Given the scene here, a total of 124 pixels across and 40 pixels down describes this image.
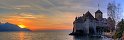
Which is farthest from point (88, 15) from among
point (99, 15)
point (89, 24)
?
point (99, 15)

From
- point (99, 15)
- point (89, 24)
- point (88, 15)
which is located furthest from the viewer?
point (99, 15)

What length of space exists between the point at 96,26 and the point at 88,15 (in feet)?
27.1

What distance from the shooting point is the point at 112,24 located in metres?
71.5

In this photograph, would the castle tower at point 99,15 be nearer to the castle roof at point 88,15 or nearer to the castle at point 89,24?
the castle at point 89,24

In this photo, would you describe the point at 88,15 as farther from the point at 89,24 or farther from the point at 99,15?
the point at 99,15

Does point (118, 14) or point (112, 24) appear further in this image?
point (112, 24)

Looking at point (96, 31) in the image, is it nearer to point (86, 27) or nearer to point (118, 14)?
point (86, 27)

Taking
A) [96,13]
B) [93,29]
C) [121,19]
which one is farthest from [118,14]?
[96,13]

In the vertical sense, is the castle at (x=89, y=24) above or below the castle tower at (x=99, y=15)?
below

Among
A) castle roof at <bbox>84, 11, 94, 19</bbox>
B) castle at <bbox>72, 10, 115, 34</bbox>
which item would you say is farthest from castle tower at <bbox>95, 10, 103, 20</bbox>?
castle roof at <bbox>84, 11, 94, 19</bbox>

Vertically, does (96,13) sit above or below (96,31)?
above

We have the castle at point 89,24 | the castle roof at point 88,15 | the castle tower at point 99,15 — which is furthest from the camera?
the castle tower at point 99,15

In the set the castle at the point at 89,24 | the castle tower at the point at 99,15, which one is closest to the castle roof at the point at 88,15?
the castle at the point at 89,24

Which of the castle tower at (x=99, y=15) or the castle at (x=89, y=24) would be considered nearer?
the castle at (x=89, y=24)
